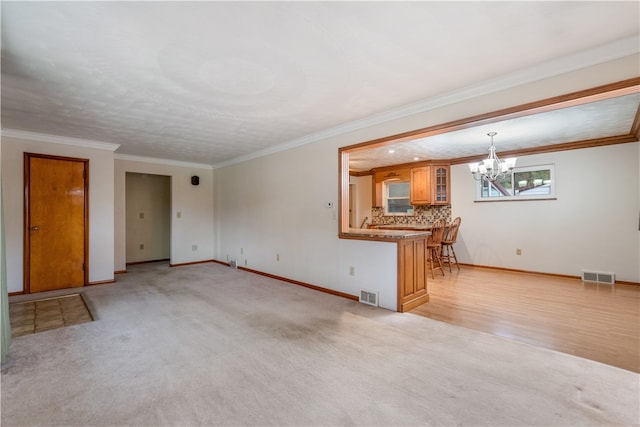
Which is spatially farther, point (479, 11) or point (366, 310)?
point (366, 310)

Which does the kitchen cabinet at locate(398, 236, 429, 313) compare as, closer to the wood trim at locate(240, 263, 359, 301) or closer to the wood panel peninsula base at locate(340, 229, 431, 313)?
the wood panel peninsula base at locate(340, 229, 431, 313)

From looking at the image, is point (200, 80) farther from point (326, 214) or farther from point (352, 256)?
point (352, 256)

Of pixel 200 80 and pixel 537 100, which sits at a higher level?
pixel 200 80

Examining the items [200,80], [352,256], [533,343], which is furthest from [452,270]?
[200,80]

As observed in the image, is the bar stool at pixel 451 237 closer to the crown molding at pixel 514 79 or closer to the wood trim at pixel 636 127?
the wood trim at pixel 636 127

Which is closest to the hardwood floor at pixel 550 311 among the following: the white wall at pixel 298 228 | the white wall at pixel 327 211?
the white wall at pixel 327 211

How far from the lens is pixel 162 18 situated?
181cm

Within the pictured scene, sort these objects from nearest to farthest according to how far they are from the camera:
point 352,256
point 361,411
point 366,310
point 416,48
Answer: point 361,411 → point 416,48 → point 366,310 → point 352,256

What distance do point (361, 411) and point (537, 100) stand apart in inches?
109

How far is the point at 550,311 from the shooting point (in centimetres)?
348

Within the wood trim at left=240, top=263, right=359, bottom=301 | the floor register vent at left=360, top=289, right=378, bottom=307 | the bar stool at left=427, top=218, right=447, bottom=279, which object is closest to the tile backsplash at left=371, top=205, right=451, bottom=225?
the bar stool at left=427, top=218, right=447, bottom=279

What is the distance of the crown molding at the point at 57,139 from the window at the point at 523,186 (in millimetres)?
7181

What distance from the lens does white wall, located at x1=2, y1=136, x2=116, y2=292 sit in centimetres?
422

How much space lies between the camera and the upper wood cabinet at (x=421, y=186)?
6.70 m
